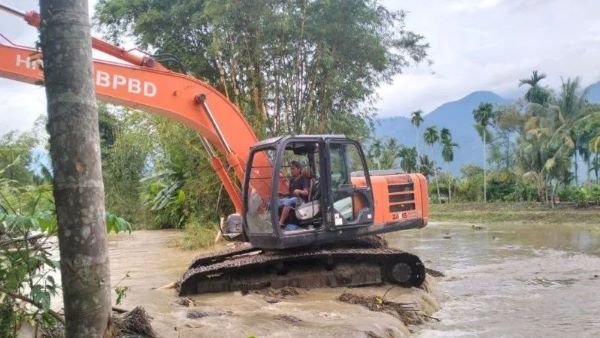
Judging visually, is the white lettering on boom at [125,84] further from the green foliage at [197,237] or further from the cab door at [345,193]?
the green foliage at [197,237]

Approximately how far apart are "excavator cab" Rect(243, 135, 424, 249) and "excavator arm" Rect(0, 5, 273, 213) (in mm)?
134

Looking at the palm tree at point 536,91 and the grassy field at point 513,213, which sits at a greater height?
the palm tree at point 536,91

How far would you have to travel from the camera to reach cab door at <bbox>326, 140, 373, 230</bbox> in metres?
Result: 8.02

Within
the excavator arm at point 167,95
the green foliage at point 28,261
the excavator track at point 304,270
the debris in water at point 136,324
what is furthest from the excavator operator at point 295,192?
the green foliage at point 28,261

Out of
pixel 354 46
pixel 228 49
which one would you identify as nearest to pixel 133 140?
pixel 228 49

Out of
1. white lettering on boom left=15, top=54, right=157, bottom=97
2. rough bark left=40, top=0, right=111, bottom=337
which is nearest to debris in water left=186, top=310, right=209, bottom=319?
white lettering on boom left=15, top=54, right=157, bottom=97

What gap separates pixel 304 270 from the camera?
8523mm

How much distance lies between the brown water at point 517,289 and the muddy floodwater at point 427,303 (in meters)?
0.01

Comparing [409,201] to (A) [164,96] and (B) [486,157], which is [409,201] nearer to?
(A) [164,96]

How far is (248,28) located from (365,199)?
935 centimetres

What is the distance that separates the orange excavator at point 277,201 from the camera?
310 inches

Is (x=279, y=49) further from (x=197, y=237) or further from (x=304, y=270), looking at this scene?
(x=304, y=270)

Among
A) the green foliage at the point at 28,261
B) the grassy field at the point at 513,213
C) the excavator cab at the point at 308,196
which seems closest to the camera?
the green foliage at the point at 28,261

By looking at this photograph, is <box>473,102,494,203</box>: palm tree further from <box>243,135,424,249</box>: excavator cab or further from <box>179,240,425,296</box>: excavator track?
<box>243,135,424,249</box>: excavator cab
